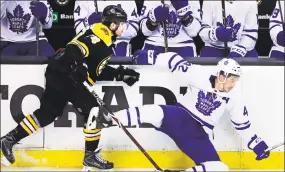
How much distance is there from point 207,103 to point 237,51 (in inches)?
26.2

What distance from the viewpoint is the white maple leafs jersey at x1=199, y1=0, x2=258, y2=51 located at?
3809 mm

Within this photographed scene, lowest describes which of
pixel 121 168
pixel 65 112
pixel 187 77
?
pixel 121 168

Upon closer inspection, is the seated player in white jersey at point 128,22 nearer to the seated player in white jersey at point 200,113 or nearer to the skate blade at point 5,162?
the seated player in white jersey at point 200,113

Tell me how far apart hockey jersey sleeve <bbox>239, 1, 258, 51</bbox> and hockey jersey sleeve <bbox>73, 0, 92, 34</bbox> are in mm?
1000

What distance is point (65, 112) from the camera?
3.36m

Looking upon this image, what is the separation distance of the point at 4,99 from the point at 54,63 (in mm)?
450

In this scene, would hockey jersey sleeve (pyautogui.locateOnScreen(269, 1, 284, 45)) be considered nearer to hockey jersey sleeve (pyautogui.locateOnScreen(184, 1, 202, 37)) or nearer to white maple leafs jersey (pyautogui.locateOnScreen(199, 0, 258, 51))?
white maple leafs jersey (pyautogui.locateOnScreen(199, 0, 258, 51))

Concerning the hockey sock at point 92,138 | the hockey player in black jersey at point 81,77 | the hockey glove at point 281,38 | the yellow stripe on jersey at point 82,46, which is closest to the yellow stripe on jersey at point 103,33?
the hockey player in black jersey at point 81,77

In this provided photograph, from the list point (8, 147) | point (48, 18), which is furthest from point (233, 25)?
point (8, 147)

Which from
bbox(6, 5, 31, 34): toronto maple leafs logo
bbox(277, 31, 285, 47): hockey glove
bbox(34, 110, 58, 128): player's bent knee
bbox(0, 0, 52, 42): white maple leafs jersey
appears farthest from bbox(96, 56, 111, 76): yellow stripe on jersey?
bbox(277, 31, 285, 47): hockey glove

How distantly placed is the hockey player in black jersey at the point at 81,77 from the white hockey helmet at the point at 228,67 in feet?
1.68

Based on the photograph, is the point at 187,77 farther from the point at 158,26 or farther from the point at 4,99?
the point at 4,99

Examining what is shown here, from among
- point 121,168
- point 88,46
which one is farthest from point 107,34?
point 121,168

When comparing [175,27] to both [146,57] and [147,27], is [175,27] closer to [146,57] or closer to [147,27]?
[147,27]
